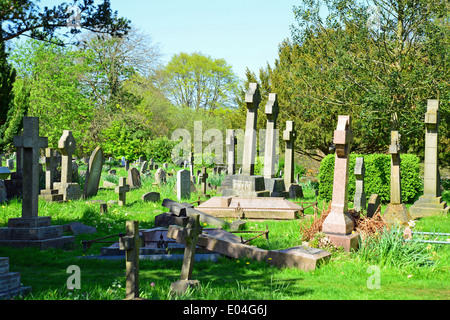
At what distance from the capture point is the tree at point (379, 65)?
54.2 ft

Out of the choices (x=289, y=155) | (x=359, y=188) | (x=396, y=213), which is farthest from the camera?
(x=289, y=155)

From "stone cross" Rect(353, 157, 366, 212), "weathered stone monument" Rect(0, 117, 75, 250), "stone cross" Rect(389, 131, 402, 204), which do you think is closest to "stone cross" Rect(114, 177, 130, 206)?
"weathered stone monument" Rect(0, 117, 75, 250)

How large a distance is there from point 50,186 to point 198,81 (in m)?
35.5

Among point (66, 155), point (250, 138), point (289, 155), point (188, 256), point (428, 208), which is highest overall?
point (250, 138)

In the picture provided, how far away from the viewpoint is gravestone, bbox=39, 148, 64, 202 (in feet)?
43.2

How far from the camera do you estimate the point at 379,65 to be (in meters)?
17.8

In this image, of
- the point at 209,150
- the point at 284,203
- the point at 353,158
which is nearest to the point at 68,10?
the point at 284,203

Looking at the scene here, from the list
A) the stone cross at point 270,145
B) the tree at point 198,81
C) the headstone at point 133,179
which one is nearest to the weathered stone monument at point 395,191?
the stone cross at point 270,145

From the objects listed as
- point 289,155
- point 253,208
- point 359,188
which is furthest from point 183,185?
point 359,188

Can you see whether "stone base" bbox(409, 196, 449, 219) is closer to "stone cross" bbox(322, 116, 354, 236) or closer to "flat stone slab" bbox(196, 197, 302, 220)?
"flat stone slab" bbox(196, 197, 302, 220)

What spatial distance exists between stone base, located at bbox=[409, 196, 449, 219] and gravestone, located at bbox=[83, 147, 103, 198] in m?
9.17

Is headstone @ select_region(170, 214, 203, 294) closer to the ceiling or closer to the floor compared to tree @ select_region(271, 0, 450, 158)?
closer to the floor

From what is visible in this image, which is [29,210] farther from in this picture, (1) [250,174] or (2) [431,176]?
(2) [431,176]

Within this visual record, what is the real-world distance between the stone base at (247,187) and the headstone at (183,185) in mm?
1809
